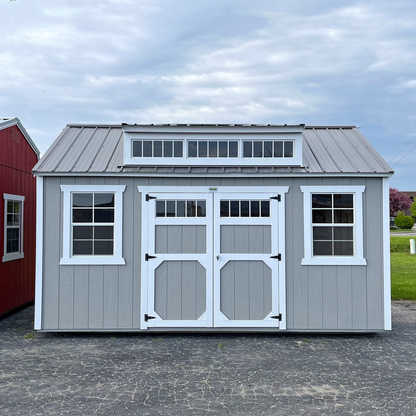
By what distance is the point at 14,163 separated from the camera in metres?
8.18

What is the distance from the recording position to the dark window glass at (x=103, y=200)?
6.29 metres

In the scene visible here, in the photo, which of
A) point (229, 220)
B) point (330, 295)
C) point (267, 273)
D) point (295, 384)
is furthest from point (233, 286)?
point (295, 384)

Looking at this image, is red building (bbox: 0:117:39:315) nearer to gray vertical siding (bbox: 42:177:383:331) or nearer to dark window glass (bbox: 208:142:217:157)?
gray vertical siding (bbox: 42:177:383:331)

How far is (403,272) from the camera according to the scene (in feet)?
44.9

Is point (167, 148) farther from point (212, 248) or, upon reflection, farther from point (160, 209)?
point (212, 248)

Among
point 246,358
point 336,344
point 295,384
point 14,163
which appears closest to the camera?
point 295,384

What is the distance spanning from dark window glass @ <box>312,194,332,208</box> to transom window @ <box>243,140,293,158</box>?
847 mm

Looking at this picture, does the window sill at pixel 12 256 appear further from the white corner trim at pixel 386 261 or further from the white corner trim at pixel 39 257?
the white corner trim at pixel 386 261

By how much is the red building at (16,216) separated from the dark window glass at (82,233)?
229 centimetres

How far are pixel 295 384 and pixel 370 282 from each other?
2628mm

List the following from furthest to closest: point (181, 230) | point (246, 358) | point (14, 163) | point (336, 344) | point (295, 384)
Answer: point (14, 163)
point (181, 230)
point (336, 344)
point (246, 358)
point (295, 384)

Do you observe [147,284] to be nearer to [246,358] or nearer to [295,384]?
[246,358]

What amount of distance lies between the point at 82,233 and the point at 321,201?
13.1 ft

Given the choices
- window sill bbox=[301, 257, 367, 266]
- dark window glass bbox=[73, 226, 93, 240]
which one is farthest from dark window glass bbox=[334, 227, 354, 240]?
dark window glass bbox=[73, 226, 93, 240]
